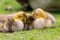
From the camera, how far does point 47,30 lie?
5.33 meters

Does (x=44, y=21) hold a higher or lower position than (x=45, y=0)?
lower

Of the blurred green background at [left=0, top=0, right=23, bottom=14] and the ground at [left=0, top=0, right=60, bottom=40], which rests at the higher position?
the blurred green background at [left=0, top=0, right=23, bottom=14]

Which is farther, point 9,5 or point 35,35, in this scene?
point 9,5

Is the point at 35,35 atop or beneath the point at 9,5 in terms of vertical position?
beneath

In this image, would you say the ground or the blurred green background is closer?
the ground

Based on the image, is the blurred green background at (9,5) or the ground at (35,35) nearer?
the ground at (35,35)

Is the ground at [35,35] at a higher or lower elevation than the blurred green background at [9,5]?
lower

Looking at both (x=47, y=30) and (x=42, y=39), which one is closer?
(x=42, y=39)

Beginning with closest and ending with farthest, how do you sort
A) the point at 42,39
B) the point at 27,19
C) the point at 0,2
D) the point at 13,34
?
the point at 42,39
the point at 13,34
the point at 27,19
the point at 0,2

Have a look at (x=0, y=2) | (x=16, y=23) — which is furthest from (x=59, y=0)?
(x=16, y=23)

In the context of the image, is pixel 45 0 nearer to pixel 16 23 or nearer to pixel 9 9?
pixel 9 9

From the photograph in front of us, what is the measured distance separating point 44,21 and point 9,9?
295cm

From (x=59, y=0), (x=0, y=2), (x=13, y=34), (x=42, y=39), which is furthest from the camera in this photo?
(x=0, y=2)

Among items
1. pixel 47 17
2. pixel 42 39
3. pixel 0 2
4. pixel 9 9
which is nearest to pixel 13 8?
pixel 9 9
